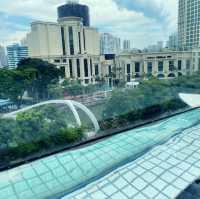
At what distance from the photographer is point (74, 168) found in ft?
13.3

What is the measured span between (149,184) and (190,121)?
378 centimetres

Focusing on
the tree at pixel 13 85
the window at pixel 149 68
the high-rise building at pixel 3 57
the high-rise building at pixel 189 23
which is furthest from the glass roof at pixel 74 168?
the high-rise building at pixel 3 57

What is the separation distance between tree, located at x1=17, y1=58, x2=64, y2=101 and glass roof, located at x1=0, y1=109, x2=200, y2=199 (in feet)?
33.6

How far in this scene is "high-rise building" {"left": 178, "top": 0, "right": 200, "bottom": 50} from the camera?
114 feet

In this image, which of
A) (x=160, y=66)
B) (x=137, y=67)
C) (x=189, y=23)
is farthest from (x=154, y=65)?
(x=189, y=23)

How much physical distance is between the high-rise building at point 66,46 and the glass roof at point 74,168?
21.2 metres

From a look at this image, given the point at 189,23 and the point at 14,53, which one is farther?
the point at 14,53

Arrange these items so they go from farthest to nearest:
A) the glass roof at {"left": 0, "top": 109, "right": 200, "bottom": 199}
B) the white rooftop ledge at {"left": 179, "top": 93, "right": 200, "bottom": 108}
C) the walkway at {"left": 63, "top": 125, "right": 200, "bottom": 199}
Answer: the white rooftop ledge at {"left": 179, "top": 93, "right": 200, "bottom": 108} < the glass roof at {"left": 0, "top": 109, "right": 200, "bottom": 199} < the walkway at {"left": 63, "top": 125, "right": 200, "bottom": 199}

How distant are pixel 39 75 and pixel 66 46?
1294cm

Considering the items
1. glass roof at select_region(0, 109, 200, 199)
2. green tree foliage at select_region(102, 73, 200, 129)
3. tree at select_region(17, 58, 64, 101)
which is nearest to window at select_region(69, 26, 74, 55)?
tree at select_region(17, 58, 64, 101)

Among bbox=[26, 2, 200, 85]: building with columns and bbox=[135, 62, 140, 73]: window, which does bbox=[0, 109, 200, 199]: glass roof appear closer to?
bbox=[26, 2, 200, 85]: building with columns

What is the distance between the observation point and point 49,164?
418 cm

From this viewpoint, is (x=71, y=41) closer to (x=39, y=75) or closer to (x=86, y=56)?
(x=86, y=56)

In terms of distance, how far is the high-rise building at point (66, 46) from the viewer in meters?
25.8
